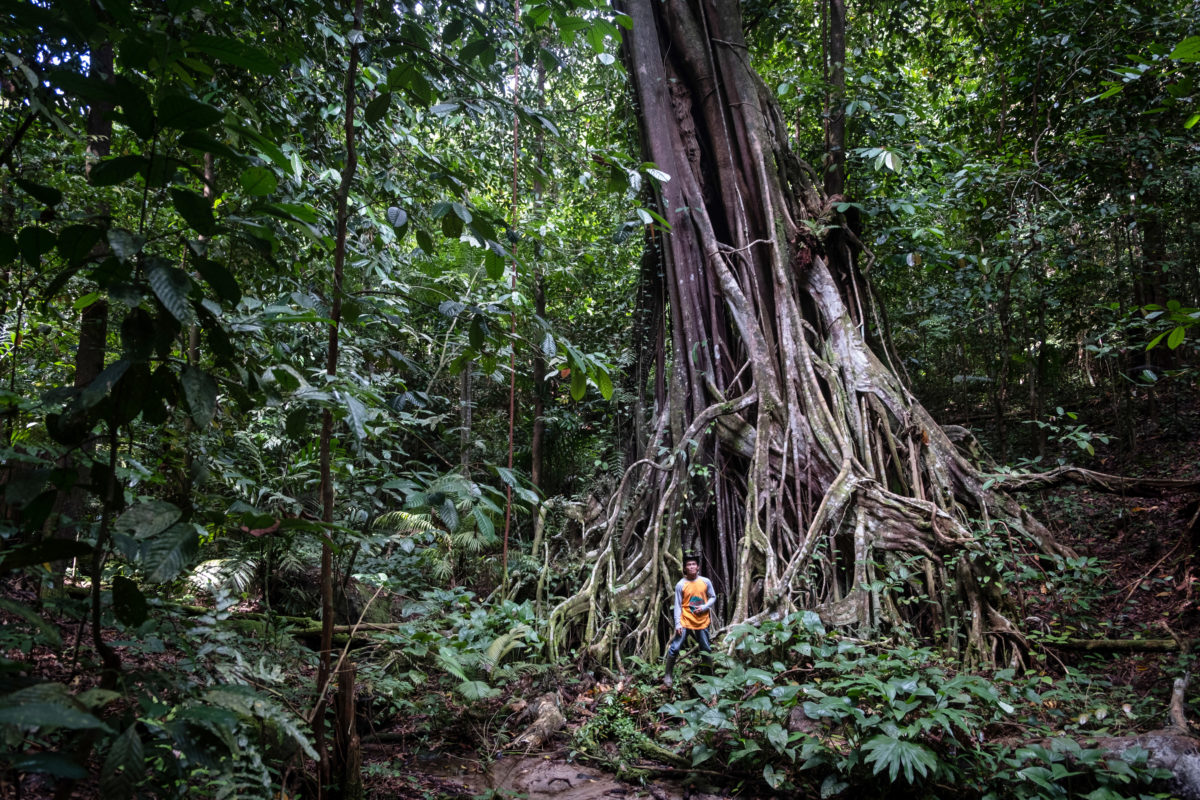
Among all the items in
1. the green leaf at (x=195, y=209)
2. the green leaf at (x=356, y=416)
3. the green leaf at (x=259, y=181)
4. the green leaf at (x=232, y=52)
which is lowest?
the green leaf at (x=356, y=416)

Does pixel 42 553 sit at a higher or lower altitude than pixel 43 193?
lower

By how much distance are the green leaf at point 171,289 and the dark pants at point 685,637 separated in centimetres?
383

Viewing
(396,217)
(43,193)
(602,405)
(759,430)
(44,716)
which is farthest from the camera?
(602,405)

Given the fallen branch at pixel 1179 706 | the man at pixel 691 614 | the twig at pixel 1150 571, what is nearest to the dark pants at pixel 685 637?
the man at pixel 691 614

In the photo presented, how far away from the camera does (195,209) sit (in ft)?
4.20

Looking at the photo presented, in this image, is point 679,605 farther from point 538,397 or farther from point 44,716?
point 538,397

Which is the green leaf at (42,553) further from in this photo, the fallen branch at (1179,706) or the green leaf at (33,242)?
the fallen branch at (1179,706)

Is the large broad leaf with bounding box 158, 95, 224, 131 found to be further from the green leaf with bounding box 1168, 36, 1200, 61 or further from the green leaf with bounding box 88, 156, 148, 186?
the green leaf with bounding box 1168, 36, 1200, 61

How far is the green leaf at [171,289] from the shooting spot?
3.99ft

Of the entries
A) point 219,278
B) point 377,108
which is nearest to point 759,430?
point 377,108

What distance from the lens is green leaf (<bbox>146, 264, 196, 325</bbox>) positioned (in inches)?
47.9

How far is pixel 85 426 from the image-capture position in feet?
4.26

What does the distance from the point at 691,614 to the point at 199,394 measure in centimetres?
377

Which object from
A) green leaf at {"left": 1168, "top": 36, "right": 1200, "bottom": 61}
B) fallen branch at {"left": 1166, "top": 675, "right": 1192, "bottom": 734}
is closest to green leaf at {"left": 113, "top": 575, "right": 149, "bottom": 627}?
green leaf at {"left": 1168, "top": 36, "right": 1200, "bottom": 61}
